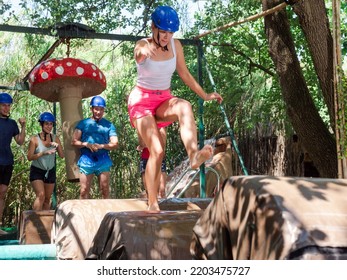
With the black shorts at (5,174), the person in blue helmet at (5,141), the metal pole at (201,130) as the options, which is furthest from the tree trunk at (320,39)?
the black shorts at (5,174)

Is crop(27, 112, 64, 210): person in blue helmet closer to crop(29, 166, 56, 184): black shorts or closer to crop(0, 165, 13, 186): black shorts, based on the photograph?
crop(29, 166, 56, 184): black shorts

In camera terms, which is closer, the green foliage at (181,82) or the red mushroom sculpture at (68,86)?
the red mushroom sculpture at (68,86)

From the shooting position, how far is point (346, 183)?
A: 2.78 meters

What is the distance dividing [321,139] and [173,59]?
11.4 feet

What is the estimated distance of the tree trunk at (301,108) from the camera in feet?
25.3

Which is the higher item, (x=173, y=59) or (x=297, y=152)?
(x=173, y=59)

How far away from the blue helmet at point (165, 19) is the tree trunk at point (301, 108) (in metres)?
3.49

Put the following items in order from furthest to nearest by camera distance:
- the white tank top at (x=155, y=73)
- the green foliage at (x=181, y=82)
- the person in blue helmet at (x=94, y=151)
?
the green foliage at (x=181, y=82) < the person in blue helmet at (x=94, y=151) < the white tank top at (x=155, y=73)

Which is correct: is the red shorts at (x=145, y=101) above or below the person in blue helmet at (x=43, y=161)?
above

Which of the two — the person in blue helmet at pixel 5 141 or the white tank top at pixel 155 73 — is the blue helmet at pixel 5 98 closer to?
the person in blue helmet at pixel 5 141

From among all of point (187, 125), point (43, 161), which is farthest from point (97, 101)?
point (187, 125)

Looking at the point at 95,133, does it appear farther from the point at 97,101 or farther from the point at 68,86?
the point at 68,86

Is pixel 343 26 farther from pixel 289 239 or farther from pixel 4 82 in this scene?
pixel 289 239
